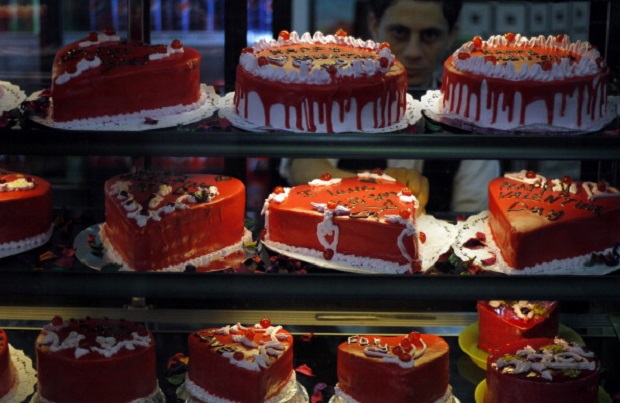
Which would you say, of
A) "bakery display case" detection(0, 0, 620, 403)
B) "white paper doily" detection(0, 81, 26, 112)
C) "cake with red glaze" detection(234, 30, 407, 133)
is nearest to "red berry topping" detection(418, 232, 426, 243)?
"bakery display case" detection(0, 0, 620, 403)

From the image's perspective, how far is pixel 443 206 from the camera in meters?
4.14

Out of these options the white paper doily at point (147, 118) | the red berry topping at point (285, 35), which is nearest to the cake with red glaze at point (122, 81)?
the white paper doily at point (147, 118)

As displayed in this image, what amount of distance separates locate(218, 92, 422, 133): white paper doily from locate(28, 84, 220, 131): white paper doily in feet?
0.13

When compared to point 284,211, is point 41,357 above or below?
below

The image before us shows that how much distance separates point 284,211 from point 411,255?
434 mm

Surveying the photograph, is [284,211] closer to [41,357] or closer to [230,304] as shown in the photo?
[230,304]

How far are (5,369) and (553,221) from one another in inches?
68.9

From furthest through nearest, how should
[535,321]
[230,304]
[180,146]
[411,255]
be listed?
[230,304], [535,321], [411,255], [180,146]

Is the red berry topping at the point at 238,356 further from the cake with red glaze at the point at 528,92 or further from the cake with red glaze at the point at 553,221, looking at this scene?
the cake with red glaze at the point at 528,92

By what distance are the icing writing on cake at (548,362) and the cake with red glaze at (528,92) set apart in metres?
0.78

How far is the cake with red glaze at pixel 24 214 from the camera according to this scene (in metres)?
3.40

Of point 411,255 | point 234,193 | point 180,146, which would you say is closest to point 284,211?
point 234,193

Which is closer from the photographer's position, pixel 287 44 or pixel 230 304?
pixel 287 44

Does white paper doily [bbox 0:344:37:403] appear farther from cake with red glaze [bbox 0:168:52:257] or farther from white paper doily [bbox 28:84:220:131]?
white paper doily [bbox 28:84:220:131]
